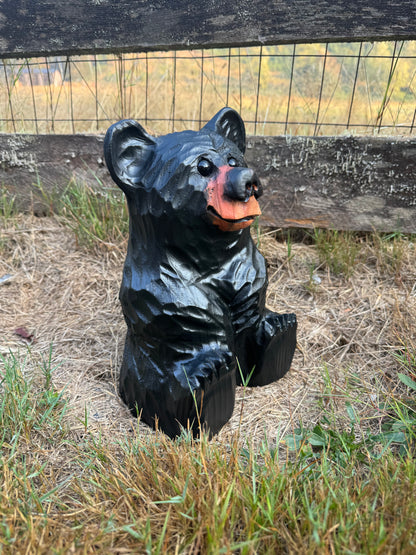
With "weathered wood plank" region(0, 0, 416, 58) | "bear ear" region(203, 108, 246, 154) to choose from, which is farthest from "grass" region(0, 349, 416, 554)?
"weathered wood plank" region(0, 0, 416, 58)

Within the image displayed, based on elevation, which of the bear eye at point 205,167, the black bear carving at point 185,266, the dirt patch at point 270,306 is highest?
the bear eye at point 205,167

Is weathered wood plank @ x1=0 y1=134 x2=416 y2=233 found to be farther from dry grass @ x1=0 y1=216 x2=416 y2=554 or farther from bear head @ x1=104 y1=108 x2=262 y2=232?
bear head @ x1=104 y1=108 x2=262 y2=232

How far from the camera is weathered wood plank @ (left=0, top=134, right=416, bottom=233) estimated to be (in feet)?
9.24

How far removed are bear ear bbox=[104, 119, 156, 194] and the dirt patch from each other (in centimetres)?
94

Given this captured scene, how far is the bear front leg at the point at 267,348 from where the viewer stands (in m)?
1.95

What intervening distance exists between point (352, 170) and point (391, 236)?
476mm

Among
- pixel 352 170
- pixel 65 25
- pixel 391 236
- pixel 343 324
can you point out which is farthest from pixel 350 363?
pixel 65 25

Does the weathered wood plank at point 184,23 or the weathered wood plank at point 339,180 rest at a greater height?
the weathered wood plank at point 184,23

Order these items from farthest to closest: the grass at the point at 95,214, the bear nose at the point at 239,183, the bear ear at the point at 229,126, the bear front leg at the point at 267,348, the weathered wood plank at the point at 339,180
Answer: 1. the grass at the point at 95,214
2. the weathered wood plank at the point at 339,180
3. the bear front leg at the point at 267,348
4. the bear ear at the point at 229,126
5. the bear nose at the point at 239,183

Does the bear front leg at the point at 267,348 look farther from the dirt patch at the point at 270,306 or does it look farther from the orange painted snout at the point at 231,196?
the orange painted snout at the point at 231,196

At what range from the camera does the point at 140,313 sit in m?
1.71

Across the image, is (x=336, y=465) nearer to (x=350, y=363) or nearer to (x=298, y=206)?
(x=350, y=363)

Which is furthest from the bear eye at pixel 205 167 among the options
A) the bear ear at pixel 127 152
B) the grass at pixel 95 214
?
the grass at pixel 95 214

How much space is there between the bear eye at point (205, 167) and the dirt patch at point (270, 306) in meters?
0.86
